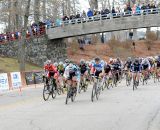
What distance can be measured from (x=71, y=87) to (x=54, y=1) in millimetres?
27185

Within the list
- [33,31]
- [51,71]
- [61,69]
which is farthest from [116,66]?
[33,31]

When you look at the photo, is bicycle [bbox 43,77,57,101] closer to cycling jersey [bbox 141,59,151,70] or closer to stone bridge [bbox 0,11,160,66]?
cycling jersey [bbox 141,59,151,70]

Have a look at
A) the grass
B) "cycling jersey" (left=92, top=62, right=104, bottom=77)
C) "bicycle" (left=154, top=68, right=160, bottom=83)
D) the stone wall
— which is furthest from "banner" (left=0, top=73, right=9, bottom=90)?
the stone wall

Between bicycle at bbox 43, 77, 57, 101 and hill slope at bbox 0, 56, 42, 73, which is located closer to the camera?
bicycle at bbox 43, 77, 57, 101

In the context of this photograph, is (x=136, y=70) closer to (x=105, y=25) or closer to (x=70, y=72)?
(x=70, y=72)

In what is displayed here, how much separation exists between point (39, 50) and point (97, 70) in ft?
107

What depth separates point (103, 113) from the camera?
56.0 feet

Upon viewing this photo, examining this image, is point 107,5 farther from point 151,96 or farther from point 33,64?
point 151,96

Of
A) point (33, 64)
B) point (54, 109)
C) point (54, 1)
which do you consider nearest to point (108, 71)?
point (54, 109)

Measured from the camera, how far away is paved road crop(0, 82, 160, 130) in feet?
46.4

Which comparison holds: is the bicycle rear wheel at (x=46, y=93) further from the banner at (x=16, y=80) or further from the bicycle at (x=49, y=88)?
the banner at (x=16, y=80)

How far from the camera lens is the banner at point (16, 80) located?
33281 mm

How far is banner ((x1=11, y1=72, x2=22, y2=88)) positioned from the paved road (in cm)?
1158

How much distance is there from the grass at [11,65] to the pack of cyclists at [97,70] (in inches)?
576
